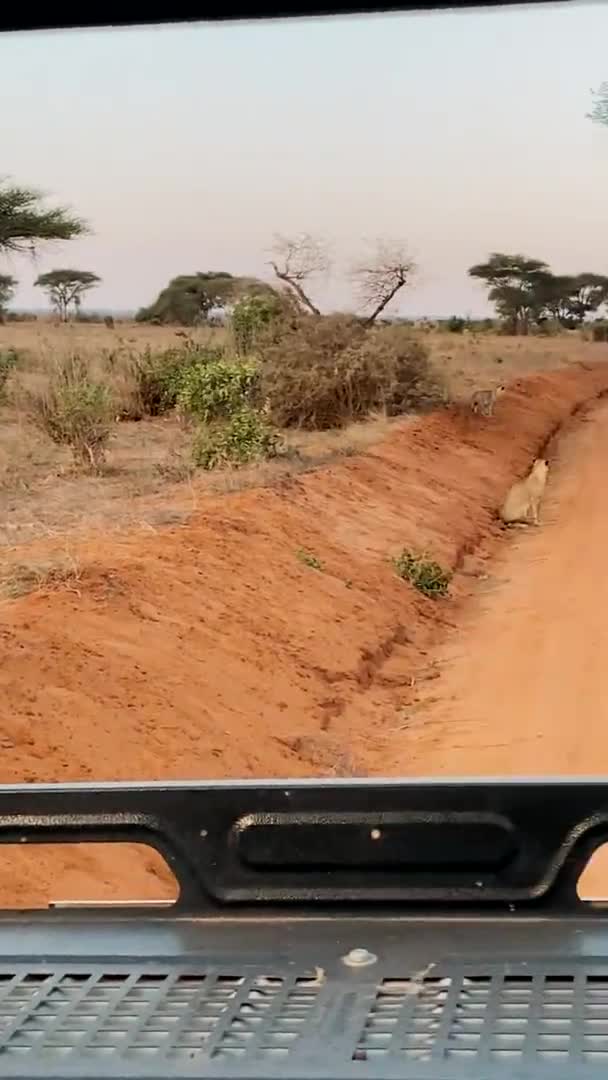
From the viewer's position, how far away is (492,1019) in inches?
40.3

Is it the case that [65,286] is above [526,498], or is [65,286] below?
above

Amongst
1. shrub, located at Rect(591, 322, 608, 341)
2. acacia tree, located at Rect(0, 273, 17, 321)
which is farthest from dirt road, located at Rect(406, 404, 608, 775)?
acacia tree, located at Rect(0, 273, 17, 321)

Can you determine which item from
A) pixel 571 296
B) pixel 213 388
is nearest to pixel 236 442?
pixel 213 388

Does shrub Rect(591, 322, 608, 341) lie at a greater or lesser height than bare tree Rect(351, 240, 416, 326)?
lesser

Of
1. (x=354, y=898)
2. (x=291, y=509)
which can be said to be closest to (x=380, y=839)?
(x=354, y=898)

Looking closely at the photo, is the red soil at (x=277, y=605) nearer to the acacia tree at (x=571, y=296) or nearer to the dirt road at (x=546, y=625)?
the dirt road at (x=546, y=625)

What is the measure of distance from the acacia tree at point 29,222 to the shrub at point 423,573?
0.69 metres

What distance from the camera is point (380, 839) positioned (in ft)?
3.87

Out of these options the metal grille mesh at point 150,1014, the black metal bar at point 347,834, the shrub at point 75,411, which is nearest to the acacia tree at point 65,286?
the shrub at point 75,411

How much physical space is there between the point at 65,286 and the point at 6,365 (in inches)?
5.7

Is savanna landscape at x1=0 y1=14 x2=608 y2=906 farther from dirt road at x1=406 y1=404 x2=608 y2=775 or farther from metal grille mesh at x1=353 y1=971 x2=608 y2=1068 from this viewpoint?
metal grille mesh at x1=353 y1=971 x2=608 y2=1068

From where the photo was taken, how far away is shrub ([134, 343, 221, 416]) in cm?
186

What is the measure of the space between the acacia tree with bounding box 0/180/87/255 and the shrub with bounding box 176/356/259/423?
270 millimetres

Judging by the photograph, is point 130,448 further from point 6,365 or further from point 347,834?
point 347,834
